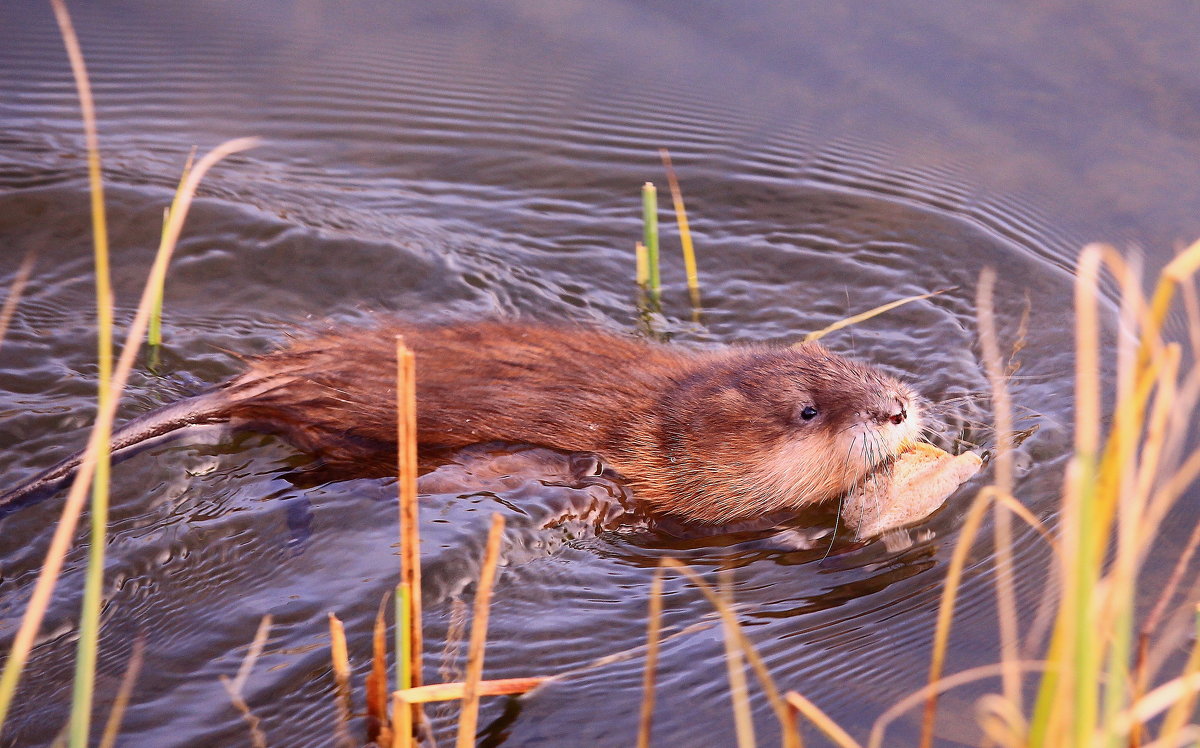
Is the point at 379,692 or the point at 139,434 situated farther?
the point at 139,434

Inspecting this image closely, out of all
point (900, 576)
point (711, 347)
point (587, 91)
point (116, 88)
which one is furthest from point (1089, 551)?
point (116, 88)

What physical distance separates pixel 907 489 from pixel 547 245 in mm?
2001

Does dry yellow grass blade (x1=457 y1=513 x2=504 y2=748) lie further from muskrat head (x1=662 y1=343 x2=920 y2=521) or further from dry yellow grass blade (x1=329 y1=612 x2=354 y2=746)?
muskrat head (x1=662 y1=343 x2=920 y2=521)

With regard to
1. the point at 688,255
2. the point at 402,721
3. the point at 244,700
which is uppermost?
the point at 688,255

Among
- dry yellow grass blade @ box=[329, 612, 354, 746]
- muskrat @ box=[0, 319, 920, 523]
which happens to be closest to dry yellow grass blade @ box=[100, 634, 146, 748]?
dry yellow grass blade @ box=[329, 612, 354, 746]

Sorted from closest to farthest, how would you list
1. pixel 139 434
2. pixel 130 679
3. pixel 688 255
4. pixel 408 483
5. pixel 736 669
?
pixel 736 669 → pixel 408 483 → pixel 130 679 → pixel 139 434 → pixel 688 255

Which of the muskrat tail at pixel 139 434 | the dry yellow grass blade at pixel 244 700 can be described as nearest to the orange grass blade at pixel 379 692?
the dry yellow grass blade at pixel 244 700

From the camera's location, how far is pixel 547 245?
17.2 feet

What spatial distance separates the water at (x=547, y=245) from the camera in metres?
3.25

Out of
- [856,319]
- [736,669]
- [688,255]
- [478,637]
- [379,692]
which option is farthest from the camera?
[688,255]

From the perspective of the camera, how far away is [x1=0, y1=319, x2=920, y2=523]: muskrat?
3.91 meters

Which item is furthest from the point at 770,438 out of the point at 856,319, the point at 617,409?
the point at 856,319

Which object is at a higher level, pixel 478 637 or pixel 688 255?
pixel 688 255

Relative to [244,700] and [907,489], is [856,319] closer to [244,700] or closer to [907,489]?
[907,489]
